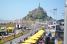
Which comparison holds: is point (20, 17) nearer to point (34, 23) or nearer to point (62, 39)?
point (34, 23)

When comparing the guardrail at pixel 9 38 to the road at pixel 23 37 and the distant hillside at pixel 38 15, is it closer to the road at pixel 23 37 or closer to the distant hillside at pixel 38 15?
the road at pixel 23 37

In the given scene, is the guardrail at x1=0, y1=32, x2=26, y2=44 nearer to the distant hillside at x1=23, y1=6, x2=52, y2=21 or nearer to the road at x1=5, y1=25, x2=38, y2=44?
the road at x1=5, y1=25, x2=38, y2=44

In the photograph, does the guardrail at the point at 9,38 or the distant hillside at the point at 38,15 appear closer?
the guardrail at the point at 9,38

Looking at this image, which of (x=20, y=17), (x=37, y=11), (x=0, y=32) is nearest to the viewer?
(x=0, y=32)

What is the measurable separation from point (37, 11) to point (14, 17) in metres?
0.26

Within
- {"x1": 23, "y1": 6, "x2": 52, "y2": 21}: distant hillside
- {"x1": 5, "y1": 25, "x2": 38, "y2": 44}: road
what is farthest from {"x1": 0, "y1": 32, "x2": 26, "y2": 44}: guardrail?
{"x1": 23, "y1": 6, "x2": 52, "y2": 21}: distant hillside

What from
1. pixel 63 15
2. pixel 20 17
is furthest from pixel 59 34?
pixel 20 17

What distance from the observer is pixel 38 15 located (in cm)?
168

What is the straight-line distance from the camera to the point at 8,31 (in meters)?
1.49

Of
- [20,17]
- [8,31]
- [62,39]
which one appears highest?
[20,17]

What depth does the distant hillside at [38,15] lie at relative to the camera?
161 cm

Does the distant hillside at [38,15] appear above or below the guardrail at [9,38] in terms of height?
above

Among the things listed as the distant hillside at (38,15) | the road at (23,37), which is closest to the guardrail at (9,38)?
the road at (23,37)

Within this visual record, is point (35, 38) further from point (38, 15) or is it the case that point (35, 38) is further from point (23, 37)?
point (38, 15)
